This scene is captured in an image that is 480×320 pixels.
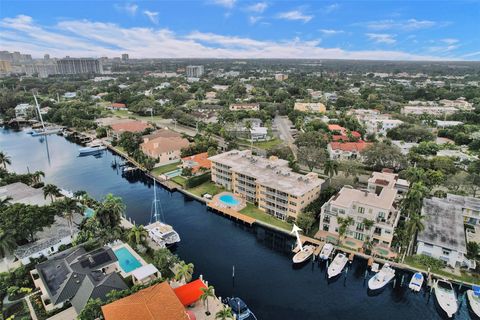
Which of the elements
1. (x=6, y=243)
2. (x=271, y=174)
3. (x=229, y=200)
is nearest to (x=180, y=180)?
(x=229, y=200)

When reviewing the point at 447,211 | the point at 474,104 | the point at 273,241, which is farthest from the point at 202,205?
the point at 474,104

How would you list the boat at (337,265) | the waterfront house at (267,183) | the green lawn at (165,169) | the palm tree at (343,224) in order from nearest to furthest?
Result: the boat at (337,265) → the palm tree at (343,224) → the waterfront house at (267,183) → the green lawn at (165,169)

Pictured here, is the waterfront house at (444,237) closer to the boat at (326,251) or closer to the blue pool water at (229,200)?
the boat at (326,251)

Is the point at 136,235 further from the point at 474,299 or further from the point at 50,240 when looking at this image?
the point at 474,299

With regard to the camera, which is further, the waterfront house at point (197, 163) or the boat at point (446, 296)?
the waterfront house at point (197, 163)

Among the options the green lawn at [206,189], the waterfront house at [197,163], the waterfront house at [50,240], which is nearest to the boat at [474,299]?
the green lawn at [206,189]

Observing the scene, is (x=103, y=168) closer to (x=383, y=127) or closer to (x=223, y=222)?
(x=223, y=222)

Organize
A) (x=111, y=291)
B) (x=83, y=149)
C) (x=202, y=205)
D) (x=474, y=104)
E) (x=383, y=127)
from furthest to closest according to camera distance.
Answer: (x=474, y=104) → (x=383, y=127) → (x=83, y=149) → (x=202, y=205) → (x=111, y=291)
